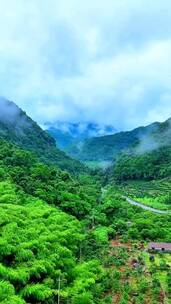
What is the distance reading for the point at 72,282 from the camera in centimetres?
3002

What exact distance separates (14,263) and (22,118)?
114 metres

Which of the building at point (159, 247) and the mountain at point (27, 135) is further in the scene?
the mountain at point (27, 135)

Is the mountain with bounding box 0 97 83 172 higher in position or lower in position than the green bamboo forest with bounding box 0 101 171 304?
higher

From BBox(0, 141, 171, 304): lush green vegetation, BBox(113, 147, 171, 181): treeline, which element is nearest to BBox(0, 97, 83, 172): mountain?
BBox(113, 147, 171, 181): treeline

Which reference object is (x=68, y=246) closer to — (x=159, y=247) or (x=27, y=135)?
(x=159, y=247)

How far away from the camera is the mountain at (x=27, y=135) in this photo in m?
115

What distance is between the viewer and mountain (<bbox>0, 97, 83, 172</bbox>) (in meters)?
115

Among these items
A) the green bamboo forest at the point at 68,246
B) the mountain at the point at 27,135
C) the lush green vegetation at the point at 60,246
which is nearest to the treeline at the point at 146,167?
the mountain at the point at 27,135

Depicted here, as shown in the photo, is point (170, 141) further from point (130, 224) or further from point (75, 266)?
point (75, 266)

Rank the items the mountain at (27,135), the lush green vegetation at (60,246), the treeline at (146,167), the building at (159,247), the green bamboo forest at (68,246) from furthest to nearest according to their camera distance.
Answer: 1. the treeline at (146,167)
2. the mountain at (27,135)
3. the building at (159,247)
4. the green bamboo forest at (68,246)
5. the lush green vegetation at (60,246)

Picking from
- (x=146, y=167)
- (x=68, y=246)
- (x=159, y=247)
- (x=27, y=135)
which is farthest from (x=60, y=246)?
(x=146, y=167)

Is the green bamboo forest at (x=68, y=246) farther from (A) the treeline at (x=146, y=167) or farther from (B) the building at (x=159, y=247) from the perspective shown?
(A) the treeline at (x=146, y=167)

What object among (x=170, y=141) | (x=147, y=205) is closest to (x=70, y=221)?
(x=147, y=205)

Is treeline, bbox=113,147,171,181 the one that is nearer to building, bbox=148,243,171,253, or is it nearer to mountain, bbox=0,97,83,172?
mountain, bbox=0,97,83,172
